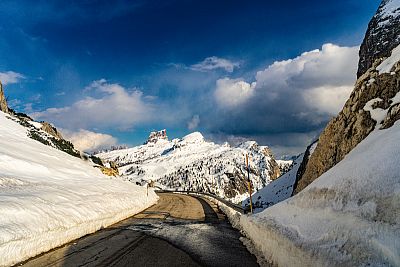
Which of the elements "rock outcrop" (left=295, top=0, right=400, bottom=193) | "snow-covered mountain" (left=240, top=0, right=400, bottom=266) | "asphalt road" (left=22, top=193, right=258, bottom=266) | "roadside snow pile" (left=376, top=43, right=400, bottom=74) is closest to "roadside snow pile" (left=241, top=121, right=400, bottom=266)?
"snow-covered mountain" (left=240, top=0, right=400, bottom=266)

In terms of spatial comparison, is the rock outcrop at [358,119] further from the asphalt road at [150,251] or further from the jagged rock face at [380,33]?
the jagged rock face at [380,33]

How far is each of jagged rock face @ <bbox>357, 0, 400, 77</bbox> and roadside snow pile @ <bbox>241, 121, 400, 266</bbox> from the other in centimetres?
8696

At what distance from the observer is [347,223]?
5.68 metres

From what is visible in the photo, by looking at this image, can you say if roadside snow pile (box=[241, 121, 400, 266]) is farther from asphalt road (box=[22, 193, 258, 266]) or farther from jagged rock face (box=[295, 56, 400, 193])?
jagged rock face (box=[295, 56, 400, 193])

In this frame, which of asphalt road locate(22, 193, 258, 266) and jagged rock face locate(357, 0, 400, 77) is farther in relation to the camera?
jagged rock face locate(357, 0, 400, 77)

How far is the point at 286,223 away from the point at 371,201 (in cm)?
302

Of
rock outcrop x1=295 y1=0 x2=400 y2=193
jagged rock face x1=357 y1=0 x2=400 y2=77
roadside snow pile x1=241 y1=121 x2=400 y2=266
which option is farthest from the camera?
jagged rock face x1=357 y1=0 x2=400 y2=77

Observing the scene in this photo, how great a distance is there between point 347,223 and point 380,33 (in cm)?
10119

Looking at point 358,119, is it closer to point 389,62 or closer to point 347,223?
point 389,62

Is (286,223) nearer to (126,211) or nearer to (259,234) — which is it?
(259,234)

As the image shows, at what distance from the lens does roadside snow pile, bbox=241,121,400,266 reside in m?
4.46

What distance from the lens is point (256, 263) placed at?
8.20 meters

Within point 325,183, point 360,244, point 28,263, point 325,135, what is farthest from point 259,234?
point 325,135

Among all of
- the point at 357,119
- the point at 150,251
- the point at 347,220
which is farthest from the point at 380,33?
the point at 347,220
